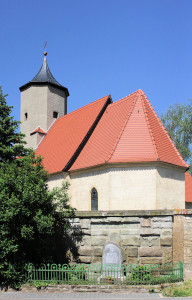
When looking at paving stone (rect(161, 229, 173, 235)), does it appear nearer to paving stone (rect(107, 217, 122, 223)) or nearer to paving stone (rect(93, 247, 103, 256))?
paving stone (rect(107, 217, 122, 223))

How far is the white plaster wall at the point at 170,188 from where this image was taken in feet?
52.5

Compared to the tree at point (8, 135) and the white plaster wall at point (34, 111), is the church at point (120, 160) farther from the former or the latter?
the white plaster wall at point (34, 111)

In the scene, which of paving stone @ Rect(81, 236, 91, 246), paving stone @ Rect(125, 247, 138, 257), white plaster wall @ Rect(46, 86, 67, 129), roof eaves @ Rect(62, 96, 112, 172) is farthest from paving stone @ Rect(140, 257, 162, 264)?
white plaster wall @ Rect(46, 86, 67, 129)

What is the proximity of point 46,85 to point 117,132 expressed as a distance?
12419 mm

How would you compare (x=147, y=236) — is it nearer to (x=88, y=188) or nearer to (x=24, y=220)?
(x=24, y=220)

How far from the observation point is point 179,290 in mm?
9953

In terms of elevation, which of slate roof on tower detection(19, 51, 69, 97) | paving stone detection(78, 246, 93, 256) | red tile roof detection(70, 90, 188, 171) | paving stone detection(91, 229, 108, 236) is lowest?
paving stone detection(78, 246, 93, 256)

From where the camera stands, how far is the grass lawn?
9.71 m

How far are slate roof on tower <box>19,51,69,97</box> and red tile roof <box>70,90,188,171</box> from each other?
10305mm

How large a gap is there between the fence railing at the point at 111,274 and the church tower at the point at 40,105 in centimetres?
1665

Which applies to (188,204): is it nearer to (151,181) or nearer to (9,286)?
Answer: (151,181)

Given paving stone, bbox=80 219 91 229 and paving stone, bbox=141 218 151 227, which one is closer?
paving stone, bbox=141 218 151 227

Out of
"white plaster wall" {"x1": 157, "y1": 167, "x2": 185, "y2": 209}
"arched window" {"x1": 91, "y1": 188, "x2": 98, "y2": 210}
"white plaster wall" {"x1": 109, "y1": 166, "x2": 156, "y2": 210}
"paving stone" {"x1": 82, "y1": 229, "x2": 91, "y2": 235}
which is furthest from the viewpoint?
"arched window" {"x1": 91, "y1": 188, "x2": 98, "y2": 210}

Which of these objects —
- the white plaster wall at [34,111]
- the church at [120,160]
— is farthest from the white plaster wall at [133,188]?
the white plaster wall at [34,111]
